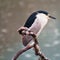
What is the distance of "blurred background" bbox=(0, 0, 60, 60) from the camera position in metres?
1.82

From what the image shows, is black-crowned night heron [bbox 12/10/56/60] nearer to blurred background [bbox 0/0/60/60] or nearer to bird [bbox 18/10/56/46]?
bird [bbox 18/10/56/46]

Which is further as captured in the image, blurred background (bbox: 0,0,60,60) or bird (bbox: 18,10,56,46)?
blurred background (bbox: 0,0,60,60)

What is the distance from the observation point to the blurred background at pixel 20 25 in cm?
182

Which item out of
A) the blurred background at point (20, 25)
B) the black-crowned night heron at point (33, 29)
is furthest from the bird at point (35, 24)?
the blurred background at point (20, 25)

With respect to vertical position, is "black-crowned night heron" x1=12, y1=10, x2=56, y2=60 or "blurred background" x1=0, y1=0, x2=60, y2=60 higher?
"blurred background" x1=0, y1=0, x2=60, y2=60

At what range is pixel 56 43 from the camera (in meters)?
1.81

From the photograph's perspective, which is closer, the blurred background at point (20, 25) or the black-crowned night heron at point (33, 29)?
the black-crowned night heron at point (33, 29)

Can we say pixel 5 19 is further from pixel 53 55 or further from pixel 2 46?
pixel 53 55

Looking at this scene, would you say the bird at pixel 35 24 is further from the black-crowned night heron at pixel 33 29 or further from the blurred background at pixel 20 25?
the blurred background at pixel 20 25

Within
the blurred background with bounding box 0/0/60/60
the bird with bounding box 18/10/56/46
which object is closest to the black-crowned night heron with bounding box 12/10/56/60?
the bird with bounding box 18/10/56/46

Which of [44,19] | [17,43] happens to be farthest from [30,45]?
[17,43]

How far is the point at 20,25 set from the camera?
183cm

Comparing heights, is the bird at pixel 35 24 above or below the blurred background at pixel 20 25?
below

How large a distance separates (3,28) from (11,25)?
0.25ft
